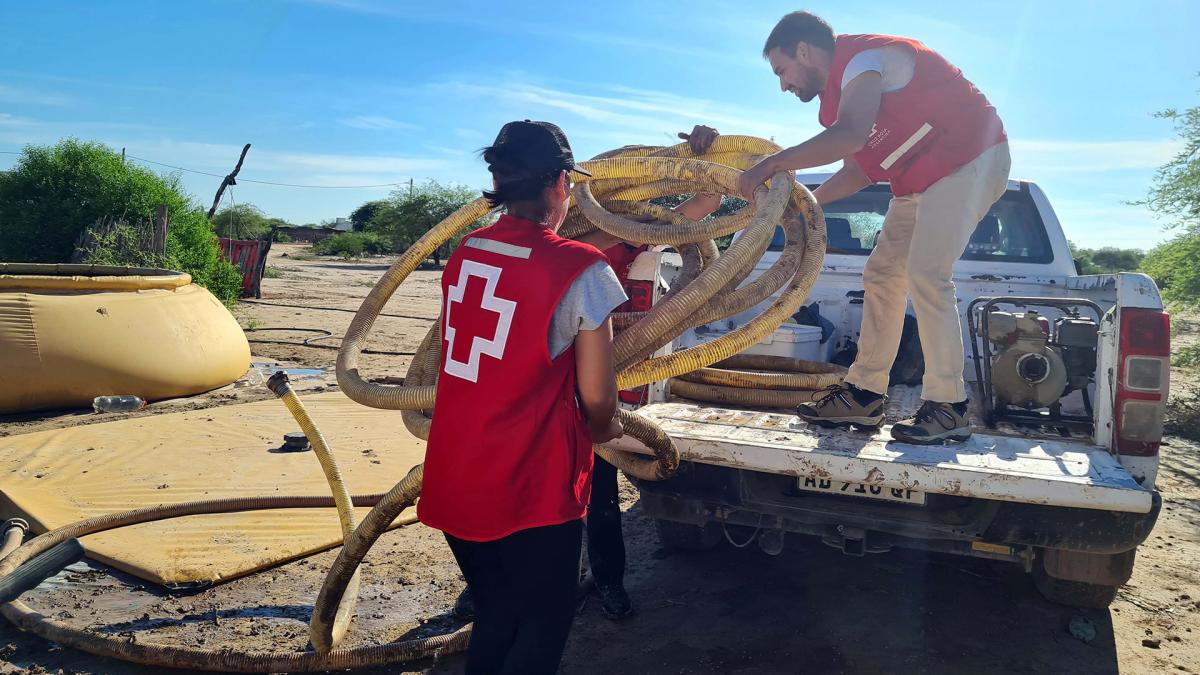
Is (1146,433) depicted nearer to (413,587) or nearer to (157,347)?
(413,587)

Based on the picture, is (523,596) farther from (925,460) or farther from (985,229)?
(985,229)

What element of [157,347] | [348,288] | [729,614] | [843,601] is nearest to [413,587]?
[729,614]

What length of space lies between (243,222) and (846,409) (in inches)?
2183

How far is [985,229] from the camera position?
210 inches

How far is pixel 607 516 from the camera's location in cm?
361

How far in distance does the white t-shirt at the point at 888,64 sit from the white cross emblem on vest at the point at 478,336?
1921 millimetres

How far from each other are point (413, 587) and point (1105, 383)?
122 inches

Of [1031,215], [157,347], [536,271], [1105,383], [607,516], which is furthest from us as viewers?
[157,347]

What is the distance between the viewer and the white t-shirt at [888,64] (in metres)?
3.21

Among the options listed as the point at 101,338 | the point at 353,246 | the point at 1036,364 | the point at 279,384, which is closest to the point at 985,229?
the point at 1036,364

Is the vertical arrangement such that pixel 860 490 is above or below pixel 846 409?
below

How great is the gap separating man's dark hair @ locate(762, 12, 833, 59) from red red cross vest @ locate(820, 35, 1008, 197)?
5 centimetres

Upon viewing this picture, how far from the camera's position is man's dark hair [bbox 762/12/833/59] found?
3352 millimetres

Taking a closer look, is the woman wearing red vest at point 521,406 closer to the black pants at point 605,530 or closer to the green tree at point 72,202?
the black pants at point 605,530
